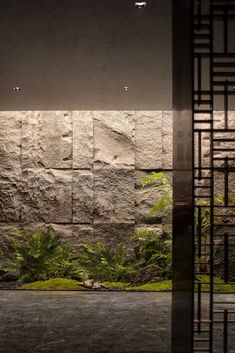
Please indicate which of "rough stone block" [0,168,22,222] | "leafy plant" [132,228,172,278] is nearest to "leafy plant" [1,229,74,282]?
"rough stone block" [0,168,22,222]

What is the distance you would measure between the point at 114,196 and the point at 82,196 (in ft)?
1.90

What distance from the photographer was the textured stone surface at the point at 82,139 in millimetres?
9930

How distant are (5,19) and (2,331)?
3.27m

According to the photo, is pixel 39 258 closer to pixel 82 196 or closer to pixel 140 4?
pixel 82 196

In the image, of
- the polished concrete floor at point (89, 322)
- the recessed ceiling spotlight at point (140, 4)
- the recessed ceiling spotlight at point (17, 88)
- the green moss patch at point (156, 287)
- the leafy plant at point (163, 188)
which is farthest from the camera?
the leafy plant at point (163, 188)

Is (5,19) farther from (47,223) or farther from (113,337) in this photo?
(47,223)

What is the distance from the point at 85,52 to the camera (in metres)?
6.18

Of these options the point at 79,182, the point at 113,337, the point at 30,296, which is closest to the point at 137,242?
the point at 79,182

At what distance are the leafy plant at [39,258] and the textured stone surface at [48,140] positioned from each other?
1.28 m

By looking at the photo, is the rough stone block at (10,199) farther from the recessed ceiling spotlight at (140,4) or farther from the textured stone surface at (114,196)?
the recessed ceiling spotlight at (140,4)

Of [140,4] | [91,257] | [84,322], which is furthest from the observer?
[91,257]

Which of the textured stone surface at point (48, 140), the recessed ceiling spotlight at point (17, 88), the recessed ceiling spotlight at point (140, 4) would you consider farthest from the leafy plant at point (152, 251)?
the recessed ceiling spotlight at point (140, 4)

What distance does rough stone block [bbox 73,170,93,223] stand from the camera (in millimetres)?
9914

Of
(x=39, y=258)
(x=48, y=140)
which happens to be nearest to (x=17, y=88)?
(x=48, y=140)
